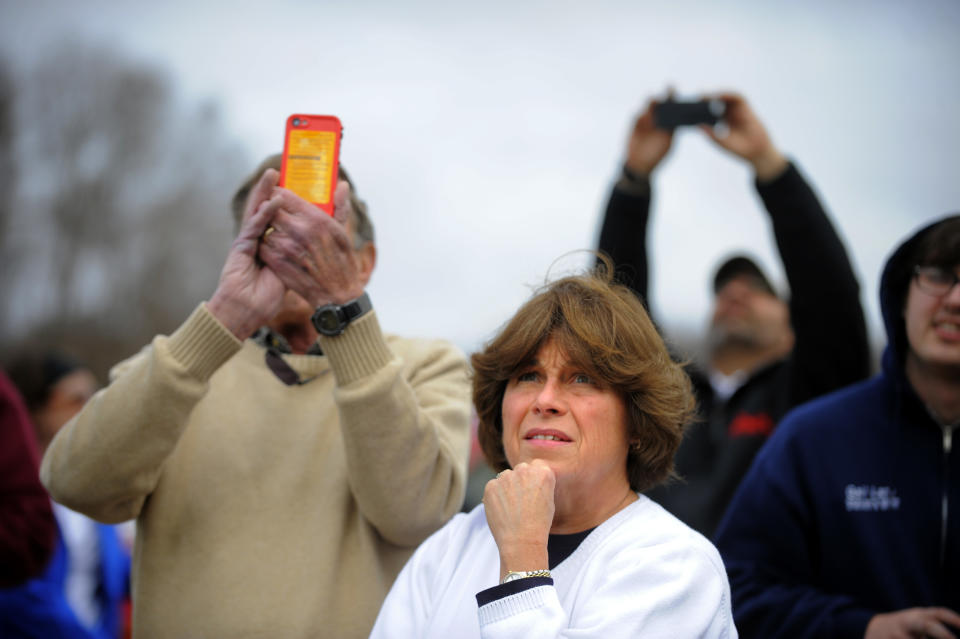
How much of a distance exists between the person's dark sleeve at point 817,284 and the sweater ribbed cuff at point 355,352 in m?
1.69

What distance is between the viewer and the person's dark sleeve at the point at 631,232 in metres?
3.31

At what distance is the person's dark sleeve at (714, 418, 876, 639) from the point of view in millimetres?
2369

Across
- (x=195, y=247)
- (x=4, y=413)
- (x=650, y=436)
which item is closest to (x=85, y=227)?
(x=195, y=247)

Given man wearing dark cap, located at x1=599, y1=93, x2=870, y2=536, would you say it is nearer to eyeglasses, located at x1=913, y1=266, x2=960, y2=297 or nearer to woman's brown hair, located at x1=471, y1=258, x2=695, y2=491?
eyeglasses, located at x1=913, y1=266, x2=960, y2=297

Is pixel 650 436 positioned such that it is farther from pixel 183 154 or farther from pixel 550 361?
pixel 183 154

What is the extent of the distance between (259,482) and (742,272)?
3.17 m

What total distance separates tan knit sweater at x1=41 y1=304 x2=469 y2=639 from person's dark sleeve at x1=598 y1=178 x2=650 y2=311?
122 cm

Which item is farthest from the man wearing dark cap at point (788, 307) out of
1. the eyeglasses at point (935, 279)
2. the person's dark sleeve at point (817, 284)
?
the eyeglasses at point (935, 279)

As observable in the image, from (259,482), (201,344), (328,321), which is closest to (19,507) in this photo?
→ (259,482)

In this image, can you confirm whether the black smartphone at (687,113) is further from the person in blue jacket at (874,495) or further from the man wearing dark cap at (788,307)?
the person in blue jacket at (874,495)

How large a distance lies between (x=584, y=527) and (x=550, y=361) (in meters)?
0.38

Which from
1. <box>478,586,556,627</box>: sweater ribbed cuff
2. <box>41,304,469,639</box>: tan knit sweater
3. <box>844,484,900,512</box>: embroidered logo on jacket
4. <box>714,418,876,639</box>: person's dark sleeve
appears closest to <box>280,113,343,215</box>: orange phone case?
<box>41,304,469,639</box>: tan knit sweater

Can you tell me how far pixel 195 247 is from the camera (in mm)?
11680

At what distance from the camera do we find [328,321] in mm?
2148
